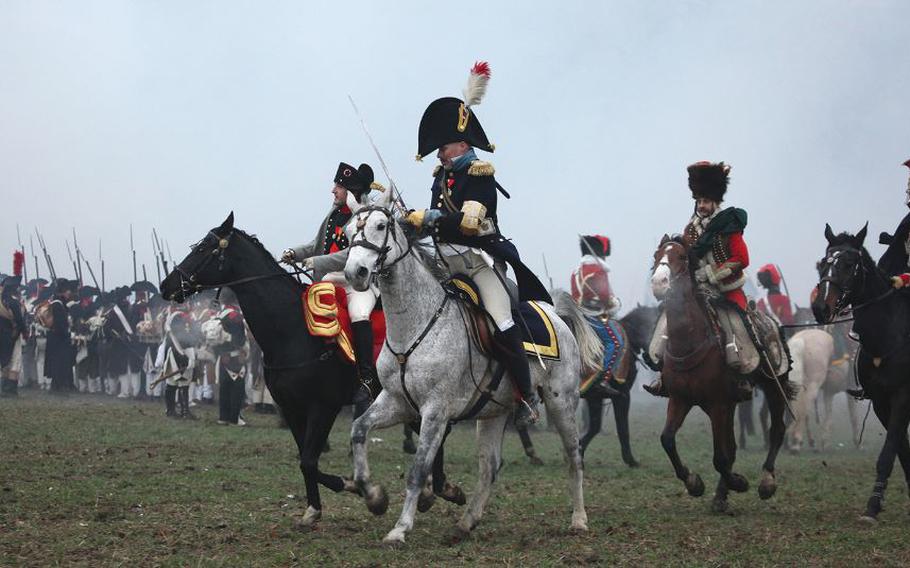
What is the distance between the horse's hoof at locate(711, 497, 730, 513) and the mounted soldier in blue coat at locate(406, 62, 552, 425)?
298 cm

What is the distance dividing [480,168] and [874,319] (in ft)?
16.4

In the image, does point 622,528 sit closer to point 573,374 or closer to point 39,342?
point 573,374

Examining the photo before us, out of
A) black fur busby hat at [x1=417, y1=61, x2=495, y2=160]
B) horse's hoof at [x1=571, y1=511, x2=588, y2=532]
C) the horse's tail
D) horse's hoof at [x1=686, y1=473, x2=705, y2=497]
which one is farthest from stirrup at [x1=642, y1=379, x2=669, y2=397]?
black fur busby hat at [x1=417, y1=61, x2=495, y2=160]

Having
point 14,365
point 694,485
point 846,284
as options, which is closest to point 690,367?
point 694,485

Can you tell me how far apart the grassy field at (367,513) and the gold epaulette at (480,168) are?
3246 millimetres

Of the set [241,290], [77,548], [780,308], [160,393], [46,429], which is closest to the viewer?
[77,548]

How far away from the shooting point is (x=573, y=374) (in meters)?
9.84

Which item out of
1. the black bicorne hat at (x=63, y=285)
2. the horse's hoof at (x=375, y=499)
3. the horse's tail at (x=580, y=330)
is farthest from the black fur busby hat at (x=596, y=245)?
the black bicorne hat at (x=63, y=285)

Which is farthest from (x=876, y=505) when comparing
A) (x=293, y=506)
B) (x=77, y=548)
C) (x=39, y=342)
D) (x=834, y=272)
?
(x=39, y=342)

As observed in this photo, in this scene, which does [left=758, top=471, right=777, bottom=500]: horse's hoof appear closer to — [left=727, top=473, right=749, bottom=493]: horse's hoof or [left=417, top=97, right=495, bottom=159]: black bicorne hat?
[left=727, top=473, right=749, bottom=493]: horse's hoof

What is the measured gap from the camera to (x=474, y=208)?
8555 millimetres

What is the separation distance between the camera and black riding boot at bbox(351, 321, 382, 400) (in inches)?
408

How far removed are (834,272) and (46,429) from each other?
14.9m

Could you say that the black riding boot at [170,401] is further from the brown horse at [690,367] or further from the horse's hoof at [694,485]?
the horse's hoof at [694,485]
